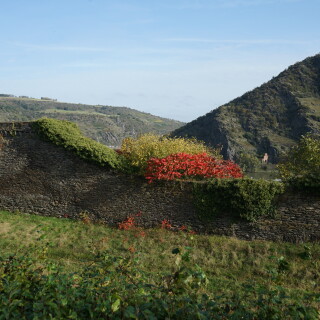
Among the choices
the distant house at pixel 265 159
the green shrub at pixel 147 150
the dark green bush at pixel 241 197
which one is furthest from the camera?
the distant house at pixel 265 159

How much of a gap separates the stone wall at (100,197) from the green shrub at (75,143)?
1.21 feet

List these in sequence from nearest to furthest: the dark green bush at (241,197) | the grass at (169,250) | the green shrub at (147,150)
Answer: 1. the grass at (169,250)
2. the dark green bush at (241,197)
3. the green shrub at (147,150)

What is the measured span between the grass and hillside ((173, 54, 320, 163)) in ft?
164

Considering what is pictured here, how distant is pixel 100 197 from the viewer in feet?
51.8

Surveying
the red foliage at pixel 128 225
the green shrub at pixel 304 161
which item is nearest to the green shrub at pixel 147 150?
the red foliage at pixel 128 225

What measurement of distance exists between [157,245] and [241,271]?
3.43m

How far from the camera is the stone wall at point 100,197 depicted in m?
12.9

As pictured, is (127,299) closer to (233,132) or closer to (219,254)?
(219,254)

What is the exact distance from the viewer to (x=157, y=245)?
1312 cm

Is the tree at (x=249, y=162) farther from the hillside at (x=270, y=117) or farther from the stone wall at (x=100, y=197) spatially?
the stone wall at (x=100, y=197)

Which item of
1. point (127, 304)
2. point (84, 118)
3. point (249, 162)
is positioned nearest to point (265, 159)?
point (249, 162)

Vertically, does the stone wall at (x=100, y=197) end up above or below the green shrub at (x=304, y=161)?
below

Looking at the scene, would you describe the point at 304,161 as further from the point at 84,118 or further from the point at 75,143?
the point at 84,118

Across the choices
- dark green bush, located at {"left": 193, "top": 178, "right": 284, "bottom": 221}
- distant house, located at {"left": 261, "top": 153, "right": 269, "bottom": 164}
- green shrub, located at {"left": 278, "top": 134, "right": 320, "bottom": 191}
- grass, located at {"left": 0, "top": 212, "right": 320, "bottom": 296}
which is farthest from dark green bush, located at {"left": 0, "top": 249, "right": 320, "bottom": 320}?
distant house, located at {"left": 261, "top": 153, "right": 269, "bottom": 164}
